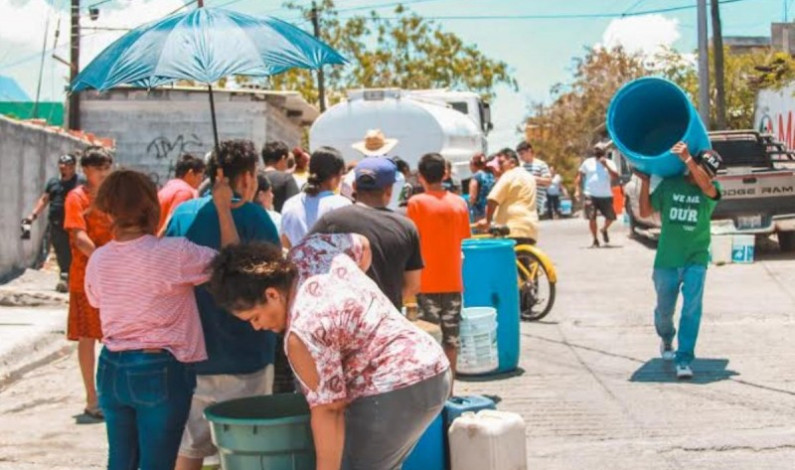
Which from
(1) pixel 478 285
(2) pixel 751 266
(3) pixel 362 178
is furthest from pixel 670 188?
(2) pixel 751 266


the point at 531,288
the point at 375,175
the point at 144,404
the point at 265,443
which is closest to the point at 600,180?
the point at 531,288

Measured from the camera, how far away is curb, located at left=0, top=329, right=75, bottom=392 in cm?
1041

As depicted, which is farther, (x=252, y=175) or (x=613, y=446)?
(x=613, y=446)

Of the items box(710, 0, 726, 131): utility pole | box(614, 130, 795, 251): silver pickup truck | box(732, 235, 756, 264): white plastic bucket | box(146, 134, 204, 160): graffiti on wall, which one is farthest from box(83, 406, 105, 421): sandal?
box(710, 0, 726, 131): utility pole

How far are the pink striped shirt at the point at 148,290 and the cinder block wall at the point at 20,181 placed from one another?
12.4 m

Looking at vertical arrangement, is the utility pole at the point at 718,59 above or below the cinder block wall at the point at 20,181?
above

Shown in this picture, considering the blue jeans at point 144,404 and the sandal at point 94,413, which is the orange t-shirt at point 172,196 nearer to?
the sandal at point 94,413

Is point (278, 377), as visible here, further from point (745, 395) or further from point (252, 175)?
point (745, 395)

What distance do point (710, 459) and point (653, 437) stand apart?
59cm

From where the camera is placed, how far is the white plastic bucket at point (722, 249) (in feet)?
55.8

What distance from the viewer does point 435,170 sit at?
836 centimetres

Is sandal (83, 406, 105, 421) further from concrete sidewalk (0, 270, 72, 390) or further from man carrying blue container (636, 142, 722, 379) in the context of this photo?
man carrying blue container (636, 142, 722, 379)

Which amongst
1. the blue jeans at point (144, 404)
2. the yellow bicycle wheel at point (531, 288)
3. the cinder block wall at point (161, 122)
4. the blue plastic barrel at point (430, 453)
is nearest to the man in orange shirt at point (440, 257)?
the blue plastic barrel at point (430, 453)

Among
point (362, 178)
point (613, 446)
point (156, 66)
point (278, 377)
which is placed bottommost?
point (613, 446)
